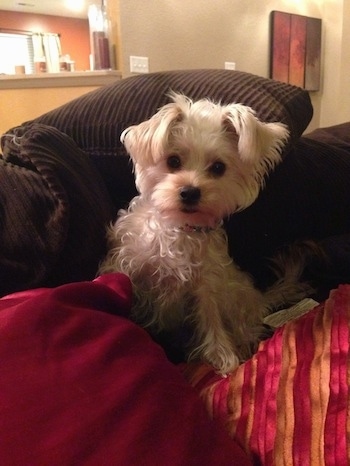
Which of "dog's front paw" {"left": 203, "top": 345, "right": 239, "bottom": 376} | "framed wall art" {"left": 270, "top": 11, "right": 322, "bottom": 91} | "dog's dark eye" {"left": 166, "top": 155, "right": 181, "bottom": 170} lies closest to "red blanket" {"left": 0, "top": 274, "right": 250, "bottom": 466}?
"dog's front paw" {"left": 203, "top": 345, "right": 239, "bottom": 376}

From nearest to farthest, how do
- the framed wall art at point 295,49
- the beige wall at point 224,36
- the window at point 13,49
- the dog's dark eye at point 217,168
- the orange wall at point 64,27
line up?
the dog's dark eye at point 217,168 → the beige wall at point 224,36 → the framed wall art at point 295,49 → the orange wall at point 64,27 → the window at point 13,49

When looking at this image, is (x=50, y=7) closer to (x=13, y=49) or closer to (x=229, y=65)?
(x=13, y=49)

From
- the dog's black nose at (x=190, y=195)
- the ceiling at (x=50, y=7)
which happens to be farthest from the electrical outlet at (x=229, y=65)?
the dog's black nose at (x=190, y=195)

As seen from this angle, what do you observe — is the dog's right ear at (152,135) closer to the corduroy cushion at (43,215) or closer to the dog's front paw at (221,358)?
the corduroy cushion at (43,215)

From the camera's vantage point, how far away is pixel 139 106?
1139mm

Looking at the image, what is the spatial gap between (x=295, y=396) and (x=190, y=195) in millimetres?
471

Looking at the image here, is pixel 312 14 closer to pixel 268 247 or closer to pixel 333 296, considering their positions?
pixel 268 247

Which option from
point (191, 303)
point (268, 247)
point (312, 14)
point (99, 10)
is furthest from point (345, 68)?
point (191, 303)

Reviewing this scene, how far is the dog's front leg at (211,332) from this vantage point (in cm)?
108

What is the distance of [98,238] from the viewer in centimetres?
100

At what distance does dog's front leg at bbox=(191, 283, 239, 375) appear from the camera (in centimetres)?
108

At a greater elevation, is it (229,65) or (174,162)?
(229,65)

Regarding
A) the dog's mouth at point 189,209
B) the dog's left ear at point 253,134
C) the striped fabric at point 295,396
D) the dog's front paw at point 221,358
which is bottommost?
the dog's front paw at point 221,358

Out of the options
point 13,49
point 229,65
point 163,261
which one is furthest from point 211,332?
point 13,49
